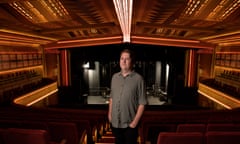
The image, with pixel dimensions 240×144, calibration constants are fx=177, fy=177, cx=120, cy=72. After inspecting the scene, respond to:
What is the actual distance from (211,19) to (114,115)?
4.93 meters

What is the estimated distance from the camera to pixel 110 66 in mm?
12422

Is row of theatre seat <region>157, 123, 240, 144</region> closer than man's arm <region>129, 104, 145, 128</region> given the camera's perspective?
Yes

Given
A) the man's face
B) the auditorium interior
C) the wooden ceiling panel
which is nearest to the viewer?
the man's face

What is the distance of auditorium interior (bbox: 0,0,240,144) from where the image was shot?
264cm

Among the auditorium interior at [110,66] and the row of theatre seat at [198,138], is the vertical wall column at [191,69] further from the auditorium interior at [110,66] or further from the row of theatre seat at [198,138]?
the row of theatre seat at [198,138]

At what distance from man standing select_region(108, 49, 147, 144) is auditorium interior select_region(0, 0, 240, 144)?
39 centimetres

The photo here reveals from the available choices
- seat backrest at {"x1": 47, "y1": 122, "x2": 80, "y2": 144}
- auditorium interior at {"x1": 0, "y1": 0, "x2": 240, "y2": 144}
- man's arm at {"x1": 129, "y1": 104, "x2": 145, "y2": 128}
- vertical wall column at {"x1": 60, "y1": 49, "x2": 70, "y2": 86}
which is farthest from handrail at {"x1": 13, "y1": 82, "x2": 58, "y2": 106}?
man's arm at {"x1": 129, "y1": 104, "x2": 145, "y2": 128}

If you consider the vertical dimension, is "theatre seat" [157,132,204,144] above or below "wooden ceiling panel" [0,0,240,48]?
below

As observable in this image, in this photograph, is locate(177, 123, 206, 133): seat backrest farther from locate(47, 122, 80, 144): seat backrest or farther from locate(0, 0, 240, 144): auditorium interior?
locate(47, 122, 80, 144): seat backrest

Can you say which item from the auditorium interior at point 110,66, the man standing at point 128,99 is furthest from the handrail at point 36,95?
the man standing at point 128,99

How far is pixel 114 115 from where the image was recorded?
2.03 meters

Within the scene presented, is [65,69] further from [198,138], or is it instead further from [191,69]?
[198,138]

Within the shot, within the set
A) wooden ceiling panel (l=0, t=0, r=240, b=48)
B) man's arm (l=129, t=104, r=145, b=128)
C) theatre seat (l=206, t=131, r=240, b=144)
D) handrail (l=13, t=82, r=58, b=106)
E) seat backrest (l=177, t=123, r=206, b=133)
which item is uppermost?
wooden ceiling panel (l=0, t=0, r=240, b=48)

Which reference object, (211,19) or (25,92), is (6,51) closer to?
(25,92)
